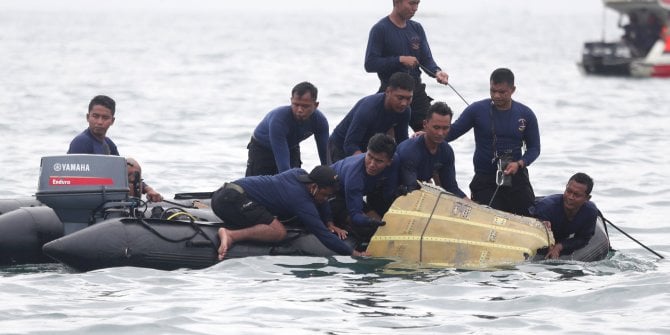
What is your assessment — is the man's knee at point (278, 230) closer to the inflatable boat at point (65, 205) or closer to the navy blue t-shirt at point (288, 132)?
the navy blue t-shirt at point (288, 132)

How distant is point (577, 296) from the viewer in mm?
12086

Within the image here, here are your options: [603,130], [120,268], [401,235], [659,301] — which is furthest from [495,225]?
[603,130]

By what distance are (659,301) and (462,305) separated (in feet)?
6.03

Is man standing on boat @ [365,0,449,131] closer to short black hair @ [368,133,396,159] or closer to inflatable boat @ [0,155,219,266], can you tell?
short black hair @ [368,133,396,159]

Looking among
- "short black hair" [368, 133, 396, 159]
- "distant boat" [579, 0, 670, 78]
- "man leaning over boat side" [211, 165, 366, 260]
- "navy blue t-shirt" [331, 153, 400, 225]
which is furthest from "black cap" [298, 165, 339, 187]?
"distant boat" [579, 0, 670, 78]

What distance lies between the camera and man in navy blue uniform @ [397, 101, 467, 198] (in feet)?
41.9

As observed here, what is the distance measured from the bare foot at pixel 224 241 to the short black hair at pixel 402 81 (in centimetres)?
214

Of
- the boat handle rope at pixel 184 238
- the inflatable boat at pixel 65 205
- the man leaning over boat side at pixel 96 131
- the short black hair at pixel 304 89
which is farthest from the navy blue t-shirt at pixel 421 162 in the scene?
the man leaning over boat side at pixel 96 131

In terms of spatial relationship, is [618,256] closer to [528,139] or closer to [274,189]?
[528,139]

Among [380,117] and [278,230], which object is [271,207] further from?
[380,117]

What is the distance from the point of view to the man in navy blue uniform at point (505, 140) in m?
13.3

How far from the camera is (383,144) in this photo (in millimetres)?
12477

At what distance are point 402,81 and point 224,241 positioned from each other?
2283 mm

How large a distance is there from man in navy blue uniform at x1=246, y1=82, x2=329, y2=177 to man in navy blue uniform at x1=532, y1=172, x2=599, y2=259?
2340 millimetres
